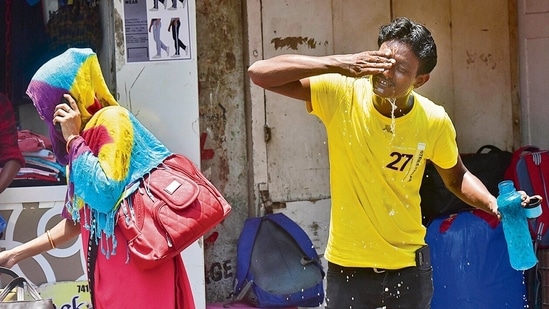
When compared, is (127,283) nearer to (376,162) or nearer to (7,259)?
(7,259)

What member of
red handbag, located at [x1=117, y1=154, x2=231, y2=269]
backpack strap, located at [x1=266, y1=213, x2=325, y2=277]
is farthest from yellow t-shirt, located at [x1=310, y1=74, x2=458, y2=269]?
backpack strap, located at [x1=266, y1=213, x2=325, y2=277]

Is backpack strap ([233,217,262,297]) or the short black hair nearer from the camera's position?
the short black hair

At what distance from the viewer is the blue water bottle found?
3807mm

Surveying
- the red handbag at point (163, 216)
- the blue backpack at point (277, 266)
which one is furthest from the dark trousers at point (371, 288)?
the blue backpack at point (277, 266)

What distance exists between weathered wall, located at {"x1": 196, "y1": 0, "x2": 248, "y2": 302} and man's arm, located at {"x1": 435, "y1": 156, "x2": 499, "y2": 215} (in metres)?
2.44

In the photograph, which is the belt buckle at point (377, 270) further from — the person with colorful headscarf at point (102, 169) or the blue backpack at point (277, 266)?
the blue backpack at point (277, 266)

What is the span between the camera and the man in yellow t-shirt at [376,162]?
12.6 feet

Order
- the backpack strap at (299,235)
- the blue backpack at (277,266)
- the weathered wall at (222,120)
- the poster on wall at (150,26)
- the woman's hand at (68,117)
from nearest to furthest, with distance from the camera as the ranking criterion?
the woman's hand at (68,117), the poster on wall at (150,26), the blue backpack at (277,266), the backpack strap at (299,235), the weathered wall at (222,120)

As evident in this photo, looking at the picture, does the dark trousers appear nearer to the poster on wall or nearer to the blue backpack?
the blue backpack

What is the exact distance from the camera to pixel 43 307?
356 centimetres

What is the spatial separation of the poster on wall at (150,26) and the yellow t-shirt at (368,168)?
198cm

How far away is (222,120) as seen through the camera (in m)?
6.42

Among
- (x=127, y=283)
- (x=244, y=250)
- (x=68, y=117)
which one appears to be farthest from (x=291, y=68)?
(x=244, y=250)

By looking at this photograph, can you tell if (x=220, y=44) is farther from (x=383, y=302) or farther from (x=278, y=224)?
(x=383, y=302)
